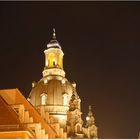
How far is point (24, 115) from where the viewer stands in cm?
4259

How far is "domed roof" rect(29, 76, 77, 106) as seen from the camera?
107000 millimetres

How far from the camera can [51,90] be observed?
10825 cm

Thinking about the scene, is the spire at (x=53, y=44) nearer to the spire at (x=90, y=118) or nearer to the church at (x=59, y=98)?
the church at (x=59, y=98)

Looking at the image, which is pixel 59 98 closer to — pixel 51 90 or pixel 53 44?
pixel 51 90

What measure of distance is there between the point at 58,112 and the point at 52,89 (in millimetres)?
5624

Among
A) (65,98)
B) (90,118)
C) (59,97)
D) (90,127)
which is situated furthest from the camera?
(59,97)

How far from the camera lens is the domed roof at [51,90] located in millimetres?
107000

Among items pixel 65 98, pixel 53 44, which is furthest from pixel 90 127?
pixel 53 44

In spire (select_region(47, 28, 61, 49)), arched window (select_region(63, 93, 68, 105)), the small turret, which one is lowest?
the small turret

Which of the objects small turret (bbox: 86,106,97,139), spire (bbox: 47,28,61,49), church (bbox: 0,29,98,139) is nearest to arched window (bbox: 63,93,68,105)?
church (bbox: 0,29,98,139)

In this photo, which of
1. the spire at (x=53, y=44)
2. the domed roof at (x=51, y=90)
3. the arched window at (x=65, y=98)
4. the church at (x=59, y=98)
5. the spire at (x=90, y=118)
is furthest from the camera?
the spire at (x=53, y=44)

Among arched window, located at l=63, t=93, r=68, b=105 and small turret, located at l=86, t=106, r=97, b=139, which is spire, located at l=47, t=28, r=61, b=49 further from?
small turret, located at l=86, t=106, r=97, b=139

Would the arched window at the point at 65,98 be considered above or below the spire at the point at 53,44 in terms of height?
below

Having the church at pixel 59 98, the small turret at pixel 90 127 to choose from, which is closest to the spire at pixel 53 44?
the church at pixel 59 98
